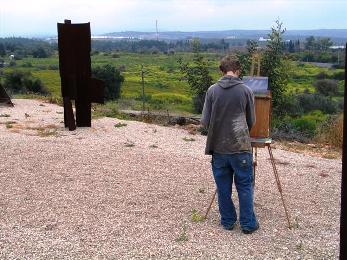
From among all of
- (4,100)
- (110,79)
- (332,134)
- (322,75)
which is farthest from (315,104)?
(322,75)

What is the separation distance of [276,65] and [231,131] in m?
9.63

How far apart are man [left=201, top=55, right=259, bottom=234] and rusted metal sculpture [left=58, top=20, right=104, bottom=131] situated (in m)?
6.80

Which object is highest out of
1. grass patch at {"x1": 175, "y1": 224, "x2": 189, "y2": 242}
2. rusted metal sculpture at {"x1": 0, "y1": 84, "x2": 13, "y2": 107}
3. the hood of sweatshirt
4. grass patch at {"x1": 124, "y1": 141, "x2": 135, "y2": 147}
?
the hood of sweatshirt

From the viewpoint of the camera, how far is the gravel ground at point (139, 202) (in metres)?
5.39

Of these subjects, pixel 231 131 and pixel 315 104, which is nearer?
pixel 231 131

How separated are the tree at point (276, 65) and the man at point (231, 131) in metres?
9.10

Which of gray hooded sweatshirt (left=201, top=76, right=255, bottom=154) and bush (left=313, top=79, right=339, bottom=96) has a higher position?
gray hooded sweatshirt (left=201, top=76, right=255, bottom=154)

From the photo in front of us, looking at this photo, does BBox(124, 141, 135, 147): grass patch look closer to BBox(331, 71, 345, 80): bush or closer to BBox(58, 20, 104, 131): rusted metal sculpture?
BBox(58, 20, 104, 131): rusted metal sculpture

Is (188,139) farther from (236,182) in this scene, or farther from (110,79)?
(110,79)

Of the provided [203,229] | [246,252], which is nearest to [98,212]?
[203,229]

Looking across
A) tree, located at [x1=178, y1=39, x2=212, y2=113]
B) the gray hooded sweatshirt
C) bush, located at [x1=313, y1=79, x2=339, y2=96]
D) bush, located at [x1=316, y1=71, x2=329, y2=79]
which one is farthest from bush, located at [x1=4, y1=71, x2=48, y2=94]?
bush, located at [x1=316, y1=71, x2=329, y2=79]

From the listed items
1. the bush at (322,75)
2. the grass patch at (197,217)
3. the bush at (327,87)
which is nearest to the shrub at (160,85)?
the bush at (327,87)

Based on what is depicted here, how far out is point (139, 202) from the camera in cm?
696

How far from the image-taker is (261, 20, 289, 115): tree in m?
14.6
